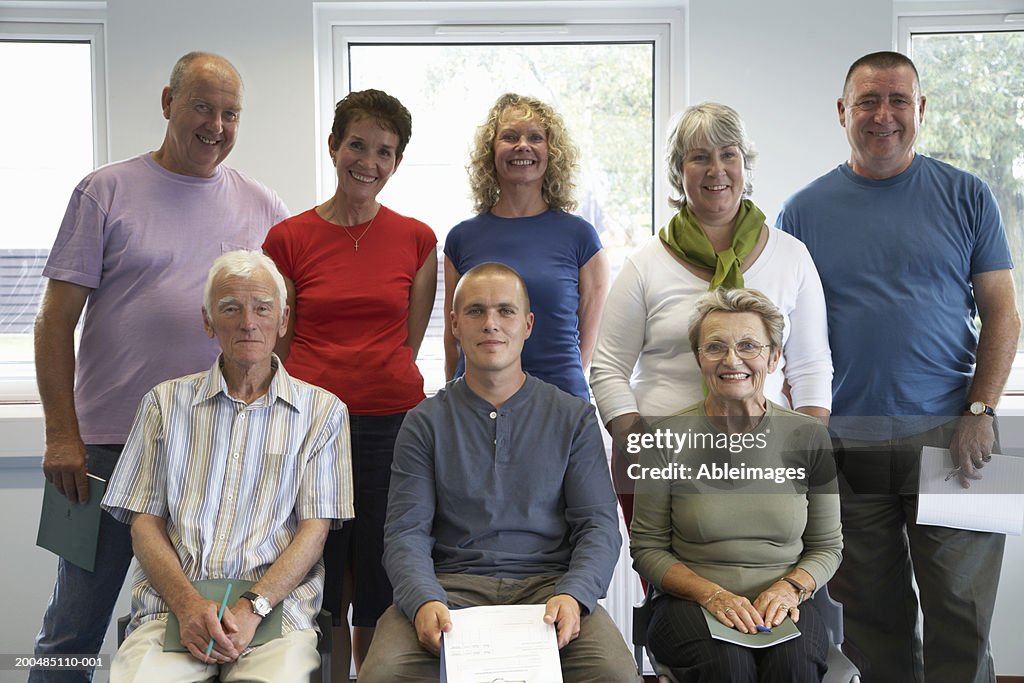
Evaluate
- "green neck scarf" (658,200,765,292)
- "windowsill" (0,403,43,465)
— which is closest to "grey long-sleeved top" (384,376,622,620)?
"green neck scarf" (658,200,765,292)

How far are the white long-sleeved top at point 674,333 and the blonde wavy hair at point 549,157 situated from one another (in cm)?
31

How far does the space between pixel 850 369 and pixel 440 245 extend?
161 cm

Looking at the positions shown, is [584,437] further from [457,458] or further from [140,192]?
[140,192]

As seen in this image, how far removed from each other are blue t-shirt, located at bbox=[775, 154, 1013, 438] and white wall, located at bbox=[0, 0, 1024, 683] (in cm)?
80

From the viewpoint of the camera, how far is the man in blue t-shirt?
2146 mm

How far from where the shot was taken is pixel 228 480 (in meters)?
1.88

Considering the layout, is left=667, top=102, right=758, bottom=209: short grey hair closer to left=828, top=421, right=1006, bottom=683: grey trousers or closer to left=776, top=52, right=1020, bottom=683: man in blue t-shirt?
left=776, top=52, right=1020, bottom=683: man in blue t-shirt

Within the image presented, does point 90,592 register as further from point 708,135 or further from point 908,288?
point 908,288

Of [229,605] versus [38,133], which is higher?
[38,133]

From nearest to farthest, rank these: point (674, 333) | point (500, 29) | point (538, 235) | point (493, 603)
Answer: point (493, 603), point (674, 333), point (538, 235), point (500, 29)

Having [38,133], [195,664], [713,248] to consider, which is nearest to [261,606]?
[195,664]

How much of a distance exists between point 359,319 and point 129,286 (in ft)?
1.90

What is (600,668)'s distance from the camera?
5.67 feet

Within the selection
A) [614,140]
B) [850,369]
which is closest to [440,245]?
[614,140]
